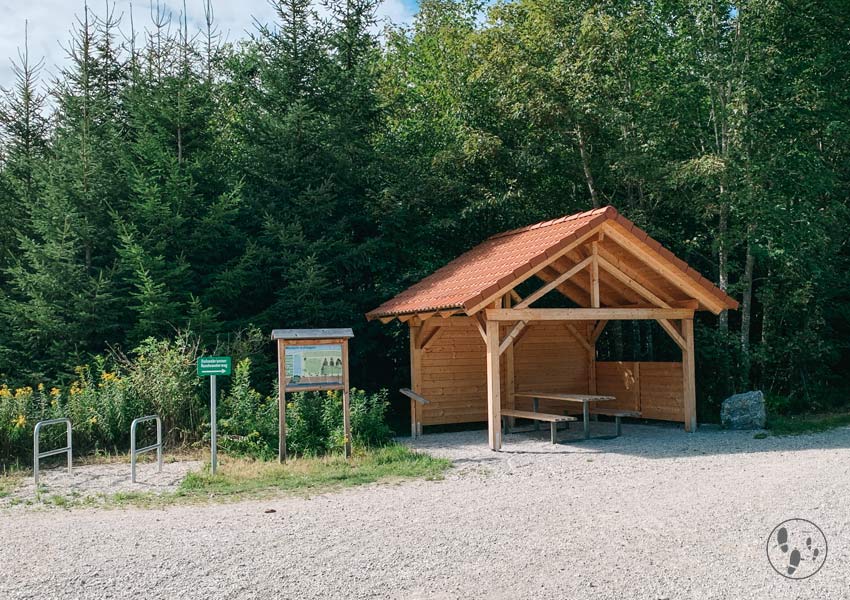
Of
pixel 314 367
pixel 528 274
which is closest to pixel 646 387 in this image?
pixel 528 274

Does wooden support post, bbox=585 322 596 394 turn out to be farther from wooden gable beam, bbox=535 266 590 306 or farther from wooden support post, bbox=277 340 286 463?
wooden support post, bbox=277 340 286 463

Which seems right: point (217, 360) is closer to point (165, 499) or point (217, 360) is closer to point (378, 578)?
point (165, 499)

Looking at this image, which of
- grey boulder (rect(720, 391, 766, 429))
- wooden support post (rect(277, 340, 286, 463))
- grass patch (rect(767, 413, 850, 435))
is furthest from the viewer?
grey boulder (rect(720, 391, 766, 429))

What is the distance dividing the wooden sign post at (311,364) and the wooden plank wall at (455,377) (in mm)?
3521

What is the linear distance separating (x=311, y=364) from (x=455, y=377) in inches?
176

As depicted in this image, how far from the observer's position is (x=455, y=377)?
14.8 metres

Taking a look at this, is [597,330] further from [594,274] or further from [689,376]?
[594,274]

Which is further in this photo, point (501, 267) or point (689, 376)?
point (689, 376)

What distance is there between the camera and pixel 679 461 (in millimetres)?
10484

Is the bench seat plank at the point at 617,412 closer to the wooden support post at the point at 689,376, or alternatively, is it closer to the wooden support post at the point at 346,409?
the wooden support post at the point at 689,376

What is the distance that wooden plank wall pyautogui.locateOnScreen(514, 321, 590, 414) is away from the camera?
15.7 metres

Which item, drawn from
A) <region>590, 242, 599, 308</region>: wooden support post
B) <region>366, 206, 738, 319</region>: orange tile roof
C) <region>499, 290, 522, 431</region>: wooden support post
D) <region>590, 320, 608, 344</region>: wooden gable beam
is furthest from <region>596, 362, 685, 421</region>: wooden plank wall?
<region>590, 242, 599, 308</region>: wooden support post

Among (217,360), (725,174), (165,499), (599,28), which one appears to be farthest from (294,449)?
(599,28)

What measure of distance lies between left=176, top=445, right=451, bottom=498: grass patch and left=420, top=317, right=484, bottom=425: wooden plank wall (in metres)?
3.38
